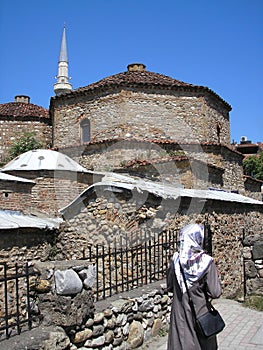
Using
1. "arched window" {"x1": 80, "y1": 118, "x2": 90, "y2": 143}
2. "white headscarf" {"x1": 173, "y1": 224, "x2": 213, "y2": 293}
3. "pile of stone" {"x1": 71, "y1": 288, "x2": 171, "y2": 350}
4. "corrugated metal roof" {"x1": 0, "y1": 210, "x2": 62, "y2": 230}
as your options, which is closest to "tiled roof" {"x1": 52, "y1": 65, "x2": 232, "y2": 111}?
"arched window" {"x1": 80, "y1": 118, "x2": 90, "y2": 143}

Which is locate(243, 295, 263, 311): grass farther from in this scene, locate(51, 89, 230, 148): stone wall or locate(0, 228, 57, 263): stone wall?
locate(51, 89, 230, 148): stone wall

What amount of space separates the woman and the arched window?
15018 mm

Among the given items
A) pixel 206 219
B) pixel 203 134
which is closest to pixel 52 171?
→ pixel 206 219

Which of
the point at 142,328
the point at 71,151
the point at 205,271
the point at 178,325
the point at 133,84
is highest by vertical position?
the point at 133,84

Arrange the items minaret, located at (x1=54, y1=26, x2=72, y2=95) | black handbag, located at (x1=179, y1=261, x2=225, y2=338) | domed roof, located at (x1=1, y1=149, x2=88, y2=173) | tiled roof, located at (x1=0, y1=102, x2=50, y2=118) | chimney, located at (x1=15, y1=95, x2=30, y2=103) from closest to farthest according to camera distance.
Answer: black handbag, located at (x1=179, y1=261, x2=225, y2=338) → domed roof, located at (x1=1, y1=149, x2=88, y2=173) → tiled roof, located at (x1=0, y1=102, x2=50, y2=118) → chimney, located at (x1=15, y1=95, x2=30, y2=103) → minaret, located at (x1=54, y1=26, x2=72, y2=95)

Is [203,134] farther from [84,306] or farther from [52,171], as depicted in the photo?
[84,306]

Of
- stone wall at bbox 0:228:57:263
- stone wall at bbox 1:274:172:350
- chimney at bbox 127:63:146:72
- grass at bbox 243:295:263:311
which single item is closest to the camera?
stone wall at bbox 1:274:172:350

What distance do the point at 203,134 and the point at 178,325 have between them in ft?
49.6

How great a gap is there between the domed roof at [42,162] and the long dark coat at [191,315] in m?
8.03

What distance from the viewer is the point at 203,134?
18.1 metres

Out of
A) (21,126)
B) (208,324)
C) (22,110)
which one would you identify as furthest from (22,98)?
(208,324)

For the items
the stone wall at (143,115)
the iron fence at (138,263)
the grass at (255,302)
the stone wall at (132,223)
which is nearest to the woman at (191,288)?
the iron fence at (138,263)

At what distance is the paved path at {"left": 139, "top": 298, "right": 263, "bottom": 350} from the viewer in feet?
17.2

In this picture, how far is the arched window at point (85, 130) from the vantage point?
18.4 meters
